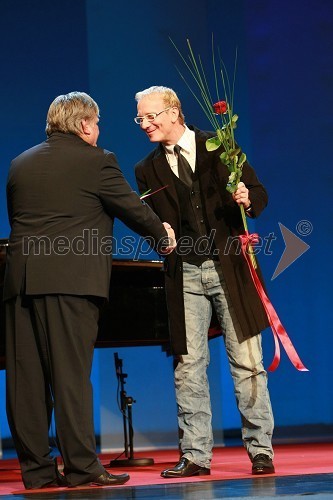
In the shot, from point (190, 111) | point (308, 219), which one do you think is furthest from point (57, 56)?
point (308, 219)

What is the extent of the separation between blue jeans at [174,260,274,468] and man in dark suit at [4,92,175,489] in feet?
1.30

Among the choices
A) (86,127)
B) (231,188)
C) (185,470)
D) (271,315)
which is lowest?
(185,470)

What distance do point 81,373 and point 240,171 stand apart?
101cm

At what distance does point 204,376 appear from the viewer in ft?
11.4

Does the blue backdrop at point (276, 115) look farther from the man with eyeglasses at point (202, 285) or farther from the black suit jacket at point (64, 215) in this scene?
the black suit jacket at point (64, 215)

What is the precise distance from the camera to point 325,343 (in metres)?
6.41

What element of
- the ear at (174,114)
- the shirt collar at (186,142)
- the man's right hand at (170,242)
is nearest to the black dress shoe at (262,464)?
the man's right hand at (170,242)

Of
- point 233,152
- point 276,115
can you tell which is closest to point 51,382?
point 233,152

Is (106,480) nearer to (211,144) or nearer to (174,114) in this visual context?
(211,144)

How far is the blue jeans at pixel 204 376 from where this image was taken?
3.36 meters

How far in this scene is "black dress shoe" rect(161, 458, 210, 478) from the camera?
130 inches

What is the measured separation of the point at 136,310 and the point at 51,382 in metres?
0.95

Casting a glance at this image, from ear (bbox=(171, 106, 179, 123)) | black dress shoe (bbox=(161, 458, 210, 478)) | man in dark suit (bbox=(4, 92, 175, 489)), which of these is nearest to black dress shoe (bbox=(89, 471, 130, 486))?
man in dark suit (bbox=(4, 92, 175, 489))

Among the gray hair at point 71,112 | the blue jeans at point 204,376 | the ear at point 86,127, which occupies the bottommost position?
the blue jeans at point 204,376
